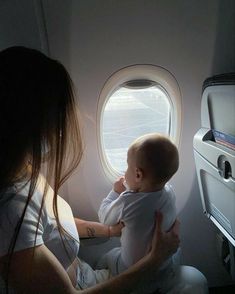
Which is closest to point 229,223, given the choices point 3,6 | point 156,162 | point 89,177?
point 156,162

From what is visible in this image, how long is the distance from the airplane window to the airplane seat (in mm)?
275

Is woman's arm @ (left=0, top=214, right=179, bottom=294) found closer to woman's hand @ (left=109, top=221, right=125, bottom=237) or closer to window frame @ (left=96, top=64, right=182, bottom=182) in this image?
woman's hand @ (left=109, top=221, right=125, bottom=237)

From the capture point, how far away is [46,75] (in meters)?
0.85

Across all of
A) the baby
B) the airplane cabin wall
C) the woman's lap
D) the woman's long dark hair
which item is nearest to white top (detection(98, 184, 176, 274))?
the baby

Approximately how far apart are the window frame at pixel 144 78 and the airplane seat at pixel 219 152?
15 cm

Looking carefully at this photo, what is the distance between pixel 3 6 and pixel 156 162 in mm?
829

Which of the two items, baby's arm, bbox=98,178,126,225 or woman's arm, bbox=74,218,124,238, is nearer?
baby's arm, bbox=98,178,126,225

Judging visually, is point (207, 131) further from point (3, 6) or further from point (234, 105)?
point (3, 6)

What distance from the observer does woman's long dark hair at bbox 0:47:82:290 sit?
0.82m

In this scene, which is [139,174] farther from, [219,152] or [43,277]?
[43,277]

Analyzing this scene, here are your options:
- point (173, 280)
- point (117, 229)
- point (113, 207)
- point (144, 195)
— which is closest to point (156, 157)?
point (144, 195)

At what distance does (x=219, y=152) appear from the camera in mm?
1124

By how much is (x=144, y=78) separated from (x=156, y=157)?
1.43 feet

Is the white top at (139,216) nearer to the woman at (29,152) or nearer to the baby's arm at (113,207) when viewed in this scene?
the baby's arm at (113,207)
